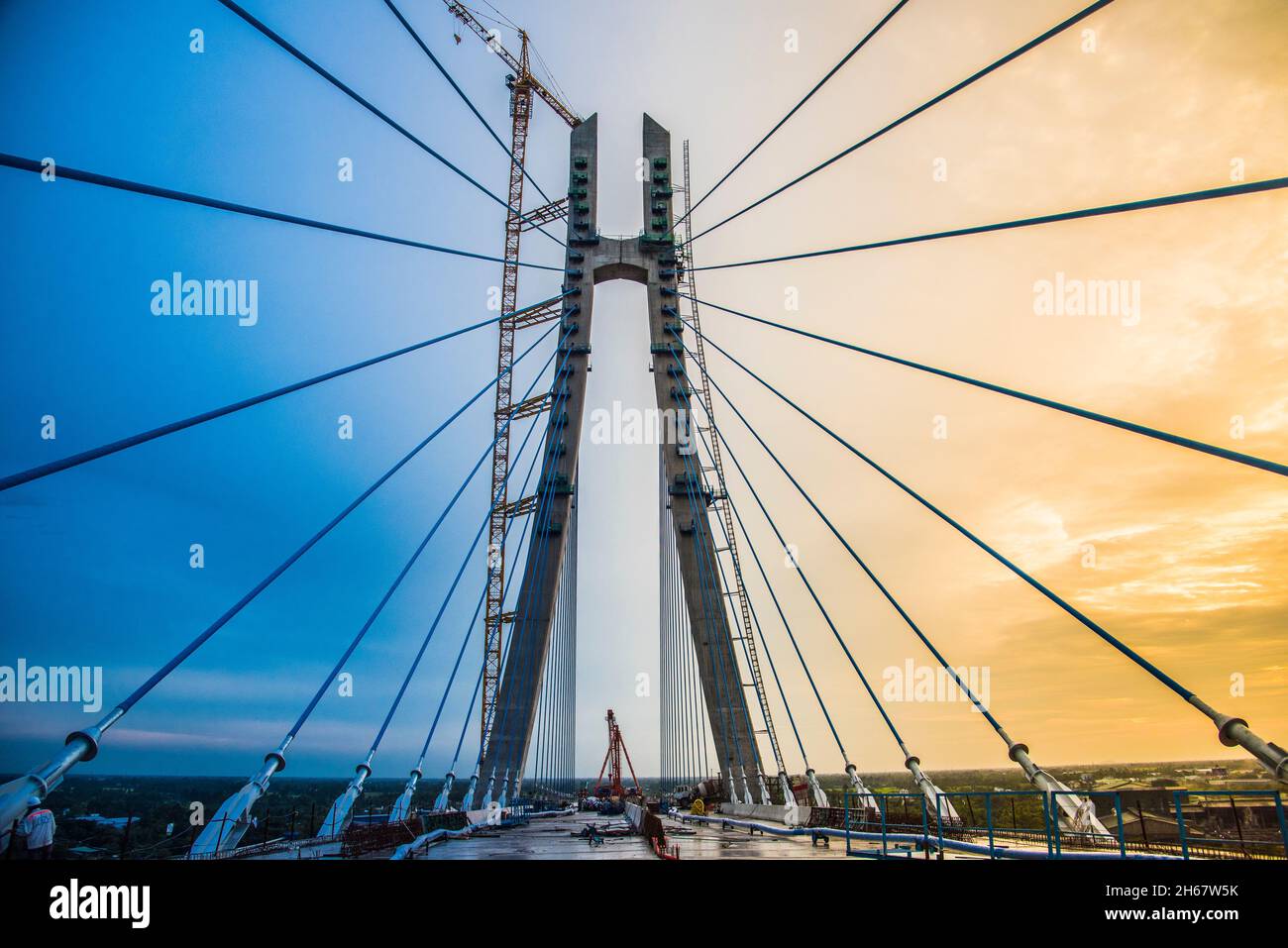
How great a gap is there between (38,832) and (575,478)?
20.2m

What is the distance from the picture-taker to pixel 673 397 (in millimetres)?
27984

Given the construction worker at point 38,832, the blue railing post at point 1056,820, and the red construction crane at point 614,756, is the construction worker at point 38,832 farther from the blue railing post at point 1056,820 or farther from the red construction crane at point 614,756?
the red construction crane at point 614,756

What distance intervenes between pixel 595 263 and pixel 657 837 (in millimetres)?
20963

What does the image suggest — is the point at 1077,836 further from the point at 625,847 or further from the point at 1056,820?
the point at 625,847

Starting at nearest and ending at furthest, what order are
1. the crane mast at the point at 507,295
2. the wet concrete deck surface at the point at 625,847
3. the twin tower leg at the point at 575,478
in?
the wet concrete deck surface at the point at 625,847 < the twin tower leg at the point at 575,478 < the crane mast at the point at 507,295

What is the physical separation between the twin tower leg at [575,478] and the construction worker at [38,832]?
16553 millimetres

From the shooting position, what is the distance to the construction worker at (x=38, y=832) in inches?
334

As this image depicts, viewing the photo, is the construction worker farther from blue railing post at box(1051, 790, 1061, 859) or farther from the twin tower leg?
the twin tower leg

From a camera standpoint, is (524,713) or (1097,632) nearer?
(1097,632)

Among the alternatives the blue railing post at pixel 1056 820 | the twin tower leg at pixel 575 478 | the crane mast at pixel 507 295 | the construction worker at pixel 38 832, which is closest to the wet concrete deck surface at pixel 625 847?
the twin tower leg at pixel 575 478

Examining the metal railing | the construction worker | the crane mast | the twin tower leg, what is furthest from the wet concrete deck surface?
the crane mast

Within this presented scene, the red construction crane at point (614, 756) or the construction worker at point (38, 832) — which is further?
the red construction crane at point (614, 756)

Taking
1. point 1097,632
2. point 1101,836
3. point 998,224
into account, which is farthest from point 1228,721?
point 998,224
